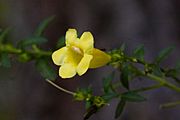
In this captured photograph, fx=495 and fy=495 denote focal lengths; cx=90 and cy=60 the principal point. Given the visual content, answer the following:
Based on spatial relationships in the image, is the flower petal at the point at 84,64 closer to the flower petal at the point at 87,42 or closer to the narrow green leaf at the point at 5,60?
the flower petal at the point at 87,42

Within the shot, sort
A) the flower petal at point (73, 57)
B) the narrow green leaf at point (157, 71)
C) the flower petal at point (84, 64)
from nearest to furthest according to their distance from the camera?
the flower petal at point (84, 64), the flower petal at point (73, 57), the narrow green leaf at point (157, 71)

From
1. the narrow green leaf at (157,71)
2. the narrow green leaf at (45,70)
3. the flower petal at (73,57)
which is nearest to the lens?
the flower petal at (73,57)

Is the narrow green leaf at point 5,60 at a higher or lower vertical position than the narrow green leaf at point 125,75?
higher

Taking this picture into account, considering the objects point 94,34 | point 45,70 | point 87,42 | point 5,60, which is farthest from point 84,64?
point 94,34

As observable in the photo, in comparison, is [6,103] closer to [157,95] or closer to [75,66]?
[157,95]

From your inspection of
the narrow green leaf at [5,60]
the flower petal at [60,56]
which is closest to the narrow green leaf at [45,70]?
the narrow green leaf at [5,60]

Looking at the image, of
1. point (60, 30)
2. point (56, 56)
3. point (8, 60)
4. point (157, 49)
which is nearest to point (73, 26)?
point (60, 30)
